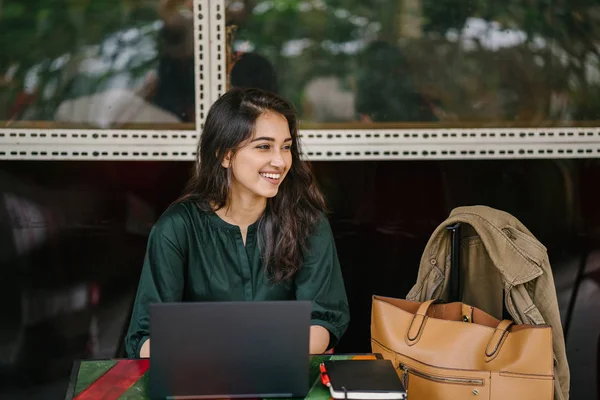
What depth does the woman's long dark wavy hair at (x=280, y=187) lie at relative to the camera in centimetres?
266

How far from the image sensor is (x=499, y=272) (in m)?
2.65

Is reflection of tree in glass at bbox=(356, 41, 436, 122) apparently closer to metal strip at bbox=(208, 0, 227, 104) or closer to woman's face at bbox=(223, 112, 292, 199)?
metal strip at bbox=(208, 0, 227, 104)

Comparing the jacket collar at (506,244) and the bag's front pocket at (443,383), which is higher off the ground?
the jacket collar at (506,244)

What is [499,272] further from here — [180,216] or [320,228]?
[180,216]

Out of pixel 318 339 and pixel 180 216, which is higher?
pixel 180 216

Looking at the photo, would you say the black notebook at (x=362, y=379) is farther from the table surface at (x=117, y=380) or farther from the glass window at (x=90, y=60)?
the glass window at (x=90, y=60)

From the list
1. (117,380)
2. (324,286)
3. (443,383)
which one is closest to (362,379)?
(443,383)

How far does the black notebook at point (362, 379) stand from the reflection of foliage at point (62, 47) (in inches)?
75.4

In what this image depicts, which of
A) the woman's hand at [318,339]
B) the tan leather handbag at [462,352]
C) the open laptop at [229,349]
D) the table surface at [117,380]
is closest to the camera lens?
the open laptop at [229,349]

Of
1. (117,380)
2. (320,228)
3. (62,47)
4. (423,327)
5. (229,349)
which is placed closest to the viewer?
(229,349)

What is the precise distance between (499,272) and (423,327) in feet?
1.29

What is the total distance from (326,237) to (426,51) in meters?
1.15

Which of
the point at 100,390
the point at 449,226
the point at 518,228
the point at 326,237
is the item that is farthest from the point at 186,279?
the point at 518,228

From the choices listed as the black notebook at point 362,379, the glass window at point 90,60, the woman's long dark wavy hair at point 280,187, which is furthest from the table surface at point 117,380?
the glass window at point 90,60
